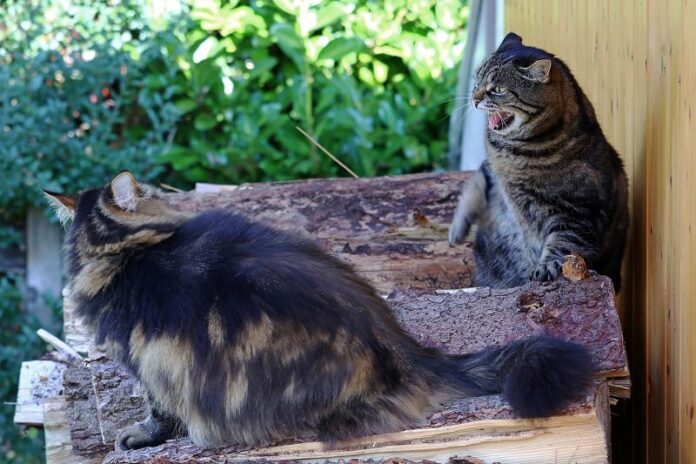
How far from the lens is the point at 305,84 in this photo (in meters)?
9.05

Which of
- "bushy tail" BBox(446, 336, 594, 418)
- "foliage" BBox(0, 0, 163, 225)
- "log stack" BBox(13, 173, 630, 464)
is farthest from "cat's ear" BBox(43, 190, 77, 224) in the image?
"foliage" BBox(0, 0, 163, 225)

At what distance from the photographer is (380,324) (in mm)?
3412

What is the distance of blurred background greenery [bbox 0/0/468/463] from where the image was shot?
8125 millimetres

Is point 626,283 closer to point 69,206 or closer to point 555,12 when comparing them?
point 555,12

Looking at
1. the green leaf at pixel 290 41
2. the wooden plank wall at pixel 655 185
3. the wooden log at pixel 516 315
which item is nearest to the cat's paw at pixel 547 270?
the wooden log at pixel 516 315

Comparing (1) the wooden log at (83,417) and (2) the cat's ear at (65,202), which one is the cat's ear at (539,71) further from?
(1) the wooden log at (83,417)

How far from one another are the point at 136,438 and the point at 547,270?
1.66 meters

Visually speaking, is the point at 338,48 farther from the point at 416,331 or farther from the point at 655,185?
the point at 416,331

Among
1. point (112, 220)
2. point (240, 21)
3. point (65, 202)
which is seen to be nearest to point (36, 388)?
point (65, 202)

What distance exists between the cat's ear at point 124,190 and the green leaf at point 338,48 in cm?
544

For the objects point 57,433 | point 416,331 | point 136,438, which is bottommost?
point 57,433

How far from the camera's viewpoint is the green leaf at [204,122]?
8.93 m

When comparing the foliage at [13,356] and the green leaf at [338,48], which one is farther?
the green leaf at [338,48]

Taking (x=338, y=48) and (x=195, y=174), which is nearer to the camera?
(x=195, y=174)
